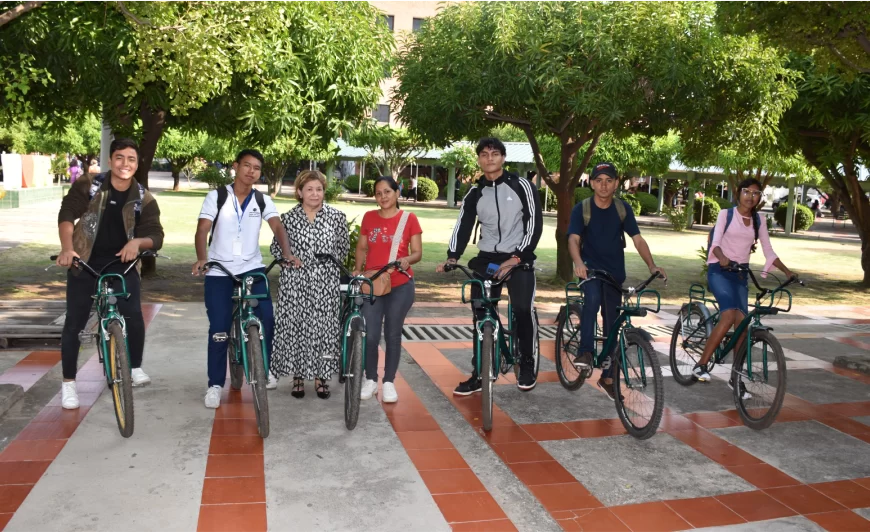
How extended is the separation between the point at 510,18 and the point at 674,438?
7.77 metres

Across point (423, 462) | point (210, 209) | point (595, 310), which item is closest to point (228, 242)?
point (210, 209)

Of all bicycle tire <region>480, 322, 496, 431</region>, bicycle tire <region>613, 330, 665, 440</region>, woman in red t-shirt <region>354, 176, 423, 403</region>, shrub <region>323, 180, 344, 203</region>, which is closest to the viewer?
bicycle tire <region>613, 330, 665, 440</region>

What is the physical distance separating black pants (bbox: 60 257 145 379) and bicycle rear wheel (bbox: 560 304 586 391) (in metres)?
3.29

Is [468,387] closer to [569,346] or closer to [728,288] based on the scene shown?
[569,346]

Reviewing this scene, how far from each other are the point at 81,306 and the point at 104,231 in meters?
0.54

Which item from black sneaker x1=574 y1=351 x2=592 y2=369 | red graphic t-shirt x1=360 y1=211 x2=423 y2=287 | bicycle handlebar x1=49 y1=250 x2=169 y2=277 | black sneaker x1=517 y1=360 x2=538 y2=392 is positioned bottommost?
black sneaker x1=517 y1=360 x2=538 y2=392

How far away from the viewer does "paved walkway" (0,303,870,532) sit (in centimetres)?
407

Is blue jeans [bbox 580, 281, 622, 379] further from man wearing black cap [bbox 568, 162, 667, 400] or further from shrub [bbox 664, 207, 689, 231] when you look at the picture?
shrub [bbox 664, 207, 689, 231]

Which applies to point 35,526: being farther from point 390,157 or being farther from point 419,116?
point 390,157

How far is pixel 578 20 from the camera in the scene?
11633mm

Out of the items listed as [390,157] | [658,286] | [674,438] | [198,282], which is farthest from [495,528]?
[390,157]

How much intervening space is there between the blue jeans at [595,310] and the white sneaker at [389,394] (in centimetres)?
147

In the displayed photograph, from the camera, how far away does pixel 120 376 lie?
4984 millimetres

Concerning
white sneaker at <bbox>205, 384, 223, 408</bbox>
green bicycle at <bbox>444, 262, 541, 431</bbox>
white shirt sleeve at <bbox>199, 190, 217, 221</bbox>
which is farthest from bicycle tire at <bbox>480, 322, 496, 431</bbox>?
white shirt sleeve at <bbox>199, 190, 217, 221</bbox>
